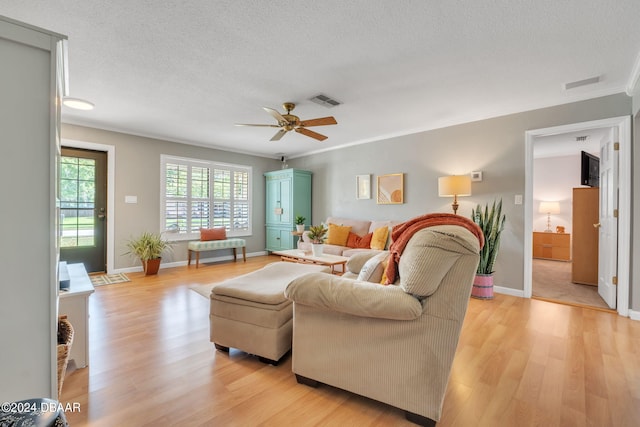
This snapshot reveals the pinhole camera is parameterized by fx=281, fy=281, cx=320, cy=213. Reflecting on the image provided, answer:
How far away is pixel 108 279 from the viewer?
4109 millimetres

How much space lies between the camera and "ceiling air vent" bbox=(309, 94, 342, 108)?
10.2 feet

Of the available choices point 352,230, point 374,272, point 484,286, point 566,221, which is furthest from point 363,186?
point 566,221

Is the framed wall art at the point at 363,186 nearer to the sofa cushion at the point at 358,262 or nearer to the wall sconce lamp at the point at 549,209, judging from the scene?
the sofa cushion at the point at 358,262

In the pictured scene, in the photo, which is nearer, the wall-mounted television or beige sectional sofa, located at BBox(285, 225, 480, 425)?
beige sectional sofa, located at BBox(285, 225, 480, 425)

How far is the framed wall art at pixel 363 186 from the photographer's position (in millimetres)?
5051

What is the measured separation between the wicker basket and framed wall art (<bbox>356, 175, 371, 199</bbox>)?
4250mm

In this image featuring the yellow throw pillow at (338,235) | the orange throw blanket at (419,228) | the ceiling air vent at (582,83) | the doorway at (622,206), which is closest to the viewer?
the orange throw blanket at (419,228)

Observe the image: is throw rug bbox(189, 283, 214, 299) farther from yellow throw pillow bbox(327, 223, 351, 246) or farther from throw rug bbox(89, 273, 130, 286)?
yellow throw pillow bbox(327, 223, 351, 246)

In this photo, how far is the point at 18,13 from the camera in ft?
5.94

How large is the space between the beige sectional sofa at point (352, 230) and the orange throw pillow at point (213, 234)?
1.60 m

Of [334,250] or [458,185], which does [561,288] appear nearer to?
[458,185]

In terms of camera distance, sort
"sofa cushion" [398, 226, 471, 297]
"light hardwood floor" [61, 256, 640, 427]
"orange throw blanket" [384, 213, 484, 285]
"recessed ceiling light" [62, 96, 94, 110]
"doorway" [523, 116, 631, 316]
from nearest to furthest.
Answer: "sofa cushion" [398, 226, 471, 297] < "light hardwood floor" [61, 256, 640, 427] < "orange throw blanket" [384, 213, 484, 285] < "doorway" [523, 116, 631, 316] < "recessed ceiling light" [62, 96, 94, 110]

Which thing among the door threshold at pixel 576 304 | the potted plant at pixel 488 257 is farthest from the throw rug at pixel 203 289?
the door threshold at pixel 576 304

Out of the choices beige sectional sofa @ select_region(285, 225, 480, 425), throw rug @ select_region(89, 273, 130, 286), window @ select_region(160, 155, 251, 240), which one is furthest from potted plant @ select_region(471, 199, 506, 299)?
throw rug @ select_region(89, 273, 130, 286)
